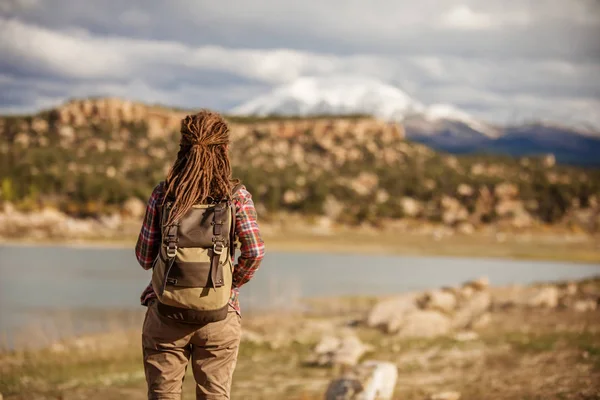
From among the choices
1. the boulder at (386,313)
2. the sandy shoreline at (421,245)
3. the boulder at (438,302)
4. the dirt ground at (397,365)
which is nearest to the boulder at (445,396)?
the dirt ground at (397,365)

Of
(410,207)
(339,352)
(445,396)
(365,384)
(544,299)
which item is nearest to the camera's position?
(365,384)

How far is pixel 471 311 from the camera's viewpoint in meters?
15.5

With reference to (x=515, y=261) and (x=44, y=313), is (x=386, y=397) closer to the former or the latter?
(x=44, y=313)

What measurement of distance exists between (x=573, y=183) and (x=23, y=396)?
255 feet

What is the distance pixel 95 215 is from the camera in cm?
5556

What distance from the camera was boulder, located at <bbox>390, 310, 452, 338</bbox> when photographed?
12.2m

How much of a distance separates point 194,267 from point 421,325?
30.8 feet

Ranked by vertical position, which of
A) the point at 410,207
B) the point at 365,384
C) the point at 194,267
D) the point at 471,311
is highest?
the point at 194,267

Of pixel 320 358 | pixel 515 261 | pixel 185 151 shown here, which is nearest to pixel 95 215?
pixel 515 261

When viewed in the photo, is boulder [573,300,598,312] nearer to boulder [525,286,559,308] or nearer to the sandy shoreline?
boulder [525,286,559,308]

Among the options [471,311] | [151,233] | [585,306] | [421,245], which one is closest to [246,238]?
[151,233]

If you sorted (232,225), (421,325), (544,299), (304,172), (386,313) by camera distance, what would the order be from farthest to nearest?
(304,172)
(544,299)
(386,313)
(421,325)
(232,225)

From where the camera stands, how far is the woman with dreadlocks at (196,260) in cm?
356

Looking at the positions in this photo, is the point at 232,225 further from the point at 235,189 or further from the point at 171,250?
the point at 171,250
